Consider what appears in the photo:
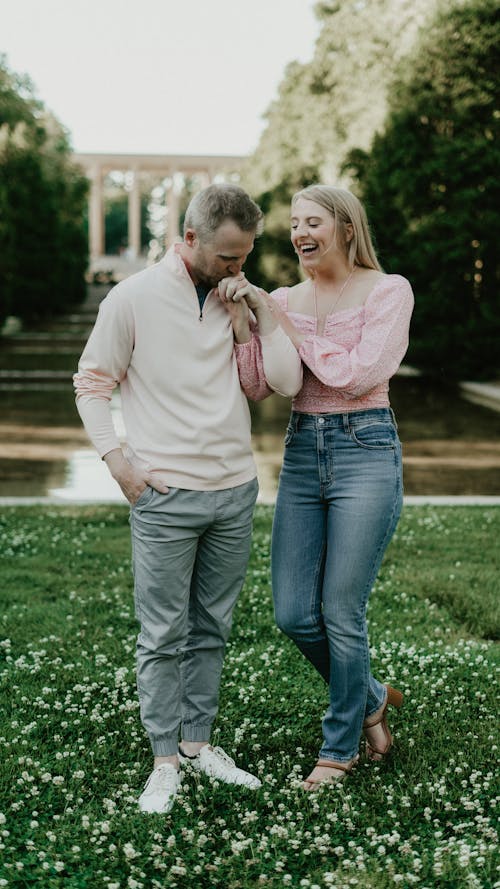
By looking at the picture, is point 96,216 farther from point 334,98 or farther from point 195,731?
point 195,731

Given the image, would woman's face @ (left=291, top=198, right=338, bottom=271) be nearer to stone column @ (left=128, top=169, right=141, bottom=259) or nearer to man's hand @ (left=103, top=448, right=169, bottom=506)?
man's hand @ (left=103, top=448, right=169, bottom=506)

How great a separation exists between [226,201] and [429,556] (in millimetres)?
4502

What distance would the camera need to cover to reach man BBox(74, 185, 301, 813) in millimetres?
3350

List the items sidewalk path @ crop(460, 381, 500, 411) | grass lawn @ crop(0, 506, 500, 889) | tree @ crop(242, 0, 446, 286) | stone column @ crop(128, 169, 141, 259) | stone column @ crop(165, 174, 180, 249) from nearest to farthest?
grass lawn @ crop(0, 506, 500, 889), sidewalk path @ crop(460, 381, 500, 411), tree @ crop(242, 0, 446, 286), stone column @ crop(165, 174, 180, 249), stone column @ crop(128, 169, 141, 259)

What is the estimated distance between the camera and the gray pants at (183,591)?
3.47 m

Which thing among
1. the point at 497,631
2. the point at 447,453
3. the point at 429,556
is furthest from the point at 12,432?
the point at 497,631

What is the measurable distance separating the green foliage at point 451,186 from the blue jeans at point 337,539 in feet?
54.2

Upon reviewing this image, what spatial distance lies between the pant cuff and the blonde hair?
1690 millimetres

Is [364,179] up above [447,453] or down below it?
above

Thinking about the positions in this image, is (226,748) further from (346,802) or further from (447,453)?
(447,453)

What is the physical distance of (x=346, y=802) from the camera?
3.52m

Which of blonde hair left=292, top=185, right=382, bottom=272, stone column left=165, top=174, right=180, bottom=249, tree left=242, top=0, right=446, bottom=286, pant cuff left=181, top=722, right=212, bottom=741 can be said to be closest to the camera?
blonde hair left=292, top=185, right=382, bottom=272

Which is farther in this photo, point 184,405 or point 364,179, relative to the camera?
point 364,179

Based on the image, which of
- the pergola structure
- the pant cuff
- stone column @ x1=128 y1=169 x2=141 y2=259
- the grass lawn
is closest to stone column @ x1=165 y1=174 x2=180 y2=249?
the pergola structure
